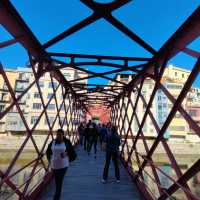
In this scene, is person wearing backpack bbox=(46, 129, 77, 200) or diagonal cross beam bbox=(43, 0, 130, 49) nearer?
diagonal cross beam bbox=(43, 0, 130, 49)

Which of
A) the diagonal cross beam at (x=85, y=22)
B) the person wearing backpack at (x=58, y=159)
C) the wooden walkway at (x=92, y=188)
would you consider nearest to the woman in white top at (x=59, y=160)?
the person wearing backpack at (x=58, y=159)

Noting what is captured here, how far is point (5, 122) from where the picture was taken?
56.7 m

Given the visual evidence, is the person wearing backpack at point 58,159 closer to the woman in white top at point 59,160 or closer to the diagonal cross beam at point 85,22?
the woman in white top at point 59,160

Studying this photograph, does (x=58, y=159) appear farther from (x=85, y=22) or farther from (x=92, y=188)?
(x=85, y=22)

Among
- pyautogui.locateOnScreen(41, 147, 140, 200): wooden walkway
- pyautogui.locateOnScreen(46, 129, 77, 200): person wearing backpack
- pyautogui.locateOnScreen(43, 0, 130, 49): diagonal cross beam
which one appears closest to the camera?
pyautogui.locateOnScreen(43, 0, 130, 49): diagonal cross beam

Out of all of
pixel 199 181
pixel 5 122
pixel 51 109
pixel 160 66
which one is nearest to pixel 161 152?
pixel 199 181

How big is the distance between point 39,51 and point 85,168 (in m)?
4.61

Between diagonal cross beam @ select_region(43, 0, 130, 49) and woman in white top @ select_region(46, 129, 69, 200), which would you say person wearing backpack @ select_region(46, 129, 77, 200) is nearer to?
woman in white top @ select_region(46, 129, 69, 200)

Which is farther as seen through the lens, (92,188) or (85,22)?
(92,188)

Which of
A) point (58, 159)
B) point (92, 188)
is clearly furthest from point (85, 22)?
point (92, 188)

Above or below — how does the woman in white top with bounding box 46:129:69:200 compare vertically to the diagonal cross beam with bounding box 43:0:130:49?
below

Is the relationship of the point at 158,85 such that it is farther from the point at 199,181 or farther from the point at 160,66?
the point at 199,181

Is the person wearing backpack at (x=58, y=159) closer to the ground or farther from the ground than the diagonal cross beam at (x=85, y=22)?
closer to the ground

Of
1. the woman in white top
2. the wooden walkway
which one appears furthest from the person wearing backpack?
the wooden walkway
